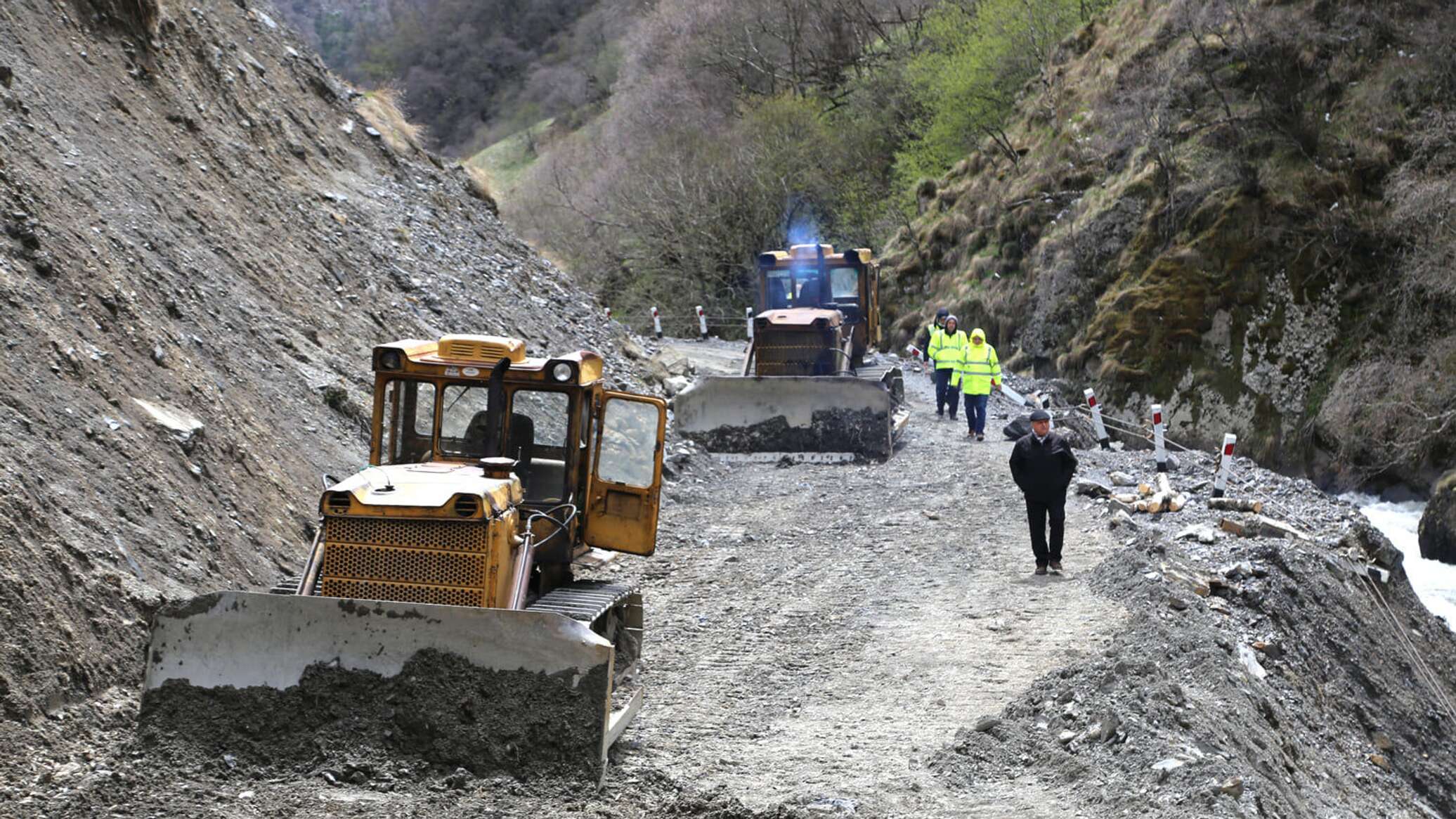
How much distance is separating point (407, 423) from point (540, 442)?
769 millimetres

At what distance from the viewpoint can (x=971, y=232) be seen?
35.0 metres

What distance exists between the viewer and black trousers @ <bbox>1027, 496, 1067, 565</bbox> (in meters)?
11.4

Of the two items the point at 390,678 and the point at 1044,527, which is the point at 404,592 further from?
the point at 1044,527

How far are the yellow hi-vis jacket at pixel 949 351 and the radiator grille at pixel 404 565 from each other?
14395 millimetres

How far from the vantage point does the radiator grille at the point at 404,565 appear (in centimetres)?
657

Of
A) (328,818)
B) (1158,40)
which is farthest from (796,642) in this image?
(1158,40)

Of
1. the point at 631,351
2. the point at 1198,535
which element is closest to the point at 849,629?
the point at 1198,535

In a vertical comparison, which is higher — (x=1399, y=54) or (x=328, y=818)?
(x=1399, y=54)

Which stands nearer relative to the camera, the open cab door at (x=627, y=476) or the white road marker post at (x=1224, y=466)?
the open cab door at (x=627, y=476)

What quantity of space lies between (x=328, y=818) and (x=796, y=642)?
→ 4387 millimetres

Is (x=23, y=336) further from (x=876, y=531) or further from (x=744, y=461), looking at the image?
(x=744, y=461)

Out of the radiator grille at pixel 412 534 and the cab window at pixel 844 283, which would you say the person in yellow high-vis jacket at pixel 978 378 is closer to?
the cab window at pixel 844 283

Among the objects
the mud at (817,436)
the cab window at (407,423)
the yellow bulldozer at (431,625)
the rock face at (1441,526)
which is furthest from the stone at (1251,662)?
the rock face at (1441,526)

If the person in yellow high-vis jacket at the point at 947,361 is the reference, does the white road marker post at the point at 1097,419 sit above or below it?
below
